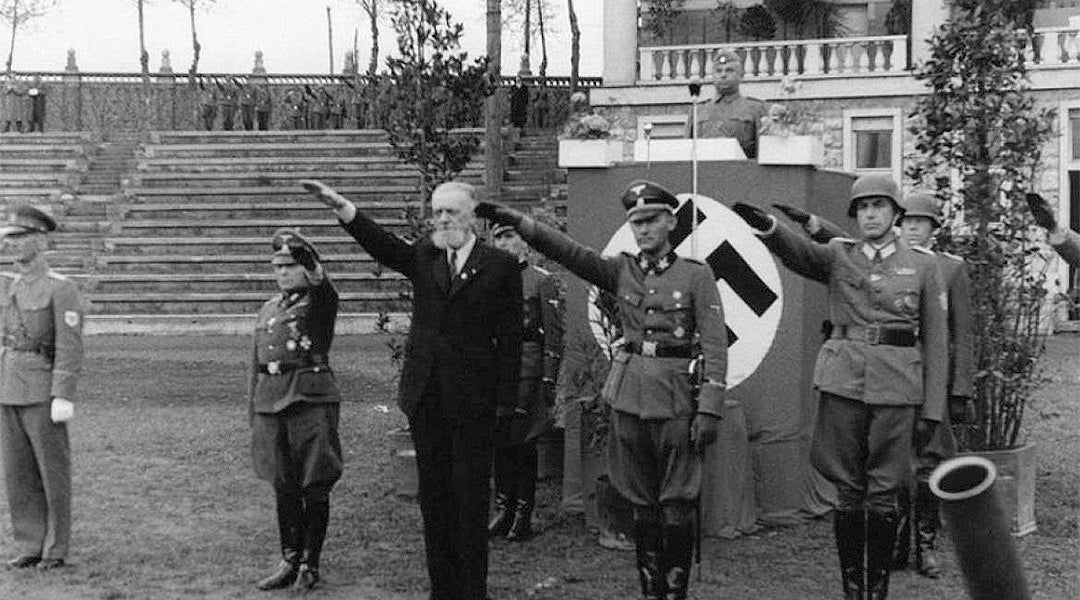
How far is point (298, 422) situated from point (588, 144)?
9.66ft

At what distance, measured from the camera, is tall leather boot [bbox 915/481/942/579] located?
7895mm

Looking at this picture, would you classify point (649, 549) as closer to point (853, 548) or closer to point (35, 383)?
point (853, 548)

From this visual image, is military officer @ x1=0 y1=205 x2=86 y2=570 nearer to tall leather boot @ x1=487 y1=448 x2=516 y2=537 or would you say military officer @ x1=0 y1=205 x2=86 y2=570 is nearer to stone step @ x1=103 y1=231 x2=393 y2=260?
tall leather boot @ x1=487 y1=448 x2=516 y2=537

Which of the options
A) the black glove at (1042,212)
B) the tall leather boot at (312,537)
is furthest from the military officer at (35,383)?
the black glove at (1042,212)

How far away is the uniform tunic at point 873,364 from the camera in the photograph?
651 cm

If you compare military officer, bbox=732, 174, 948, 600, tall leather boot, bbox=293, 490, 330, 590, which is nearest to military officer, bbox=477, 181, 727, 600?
military officer, bbox=732, 174, 948, 600

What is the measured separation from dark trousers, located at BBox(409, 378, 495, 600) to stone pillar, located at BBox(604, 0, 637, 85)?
2277 centimetres

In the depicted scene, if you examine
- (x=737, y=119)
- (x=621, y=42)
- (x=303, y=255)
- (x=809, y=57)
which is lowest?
(x=303, y=255)

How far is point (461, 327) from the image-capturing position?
6527 millimetres

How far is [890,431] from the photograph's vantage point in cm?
652

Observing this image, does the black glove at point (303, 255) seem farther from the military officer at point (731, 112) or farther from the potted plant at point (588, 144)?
the military officer at point (731, 112)

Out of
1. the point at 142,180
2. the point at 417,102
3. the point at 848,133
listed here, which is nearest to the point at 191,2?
the point at 142,180

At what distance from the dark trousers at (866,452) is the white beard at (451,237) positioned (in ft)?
6.05

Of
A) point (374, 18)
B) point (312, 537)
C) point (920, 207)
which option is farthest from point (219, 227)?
point (920, 207)
